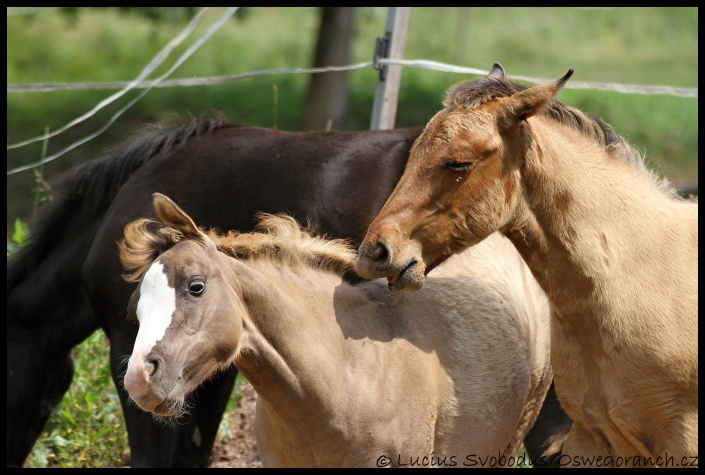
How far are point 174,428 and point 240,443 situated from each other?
123cm

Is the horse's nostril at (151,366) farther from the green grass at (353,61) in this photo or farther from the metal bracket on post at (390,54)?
the green grass at (353,61)

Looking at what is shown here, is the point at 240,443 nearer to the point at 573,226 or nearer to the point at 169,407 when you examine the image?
the point at 169,407

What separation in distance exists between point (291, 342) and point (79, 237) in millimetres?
2122

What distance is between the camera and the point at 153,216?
4.71 m

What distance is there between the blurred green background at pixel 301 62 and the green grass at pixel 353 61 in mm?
30

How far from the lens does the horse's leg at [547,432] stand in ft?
16.0

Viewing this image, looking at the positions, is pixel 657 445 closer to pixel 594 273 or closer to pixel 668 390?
pixel 668 390

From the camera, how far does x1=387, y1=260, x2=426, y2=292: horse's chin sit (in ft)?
11.2

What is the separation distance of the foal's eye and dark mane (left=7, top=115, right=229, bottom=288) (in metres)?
2.11

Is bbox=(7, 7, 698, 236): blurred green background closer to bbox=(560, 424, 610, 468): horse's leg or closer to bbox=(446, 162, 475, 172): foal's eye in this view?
bbox=(560, 424, 610, 468): horse's leg

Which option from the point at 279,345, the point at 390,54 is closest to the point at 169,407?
the point at 279,345

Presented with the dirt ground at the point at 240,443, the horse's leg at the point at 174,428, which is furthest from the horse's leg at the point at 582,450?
the dirt ground at the point at 240,443

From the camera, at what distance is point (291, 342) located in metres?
3.53

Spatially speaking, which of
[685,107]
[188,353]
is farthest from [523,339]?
[685,107]
